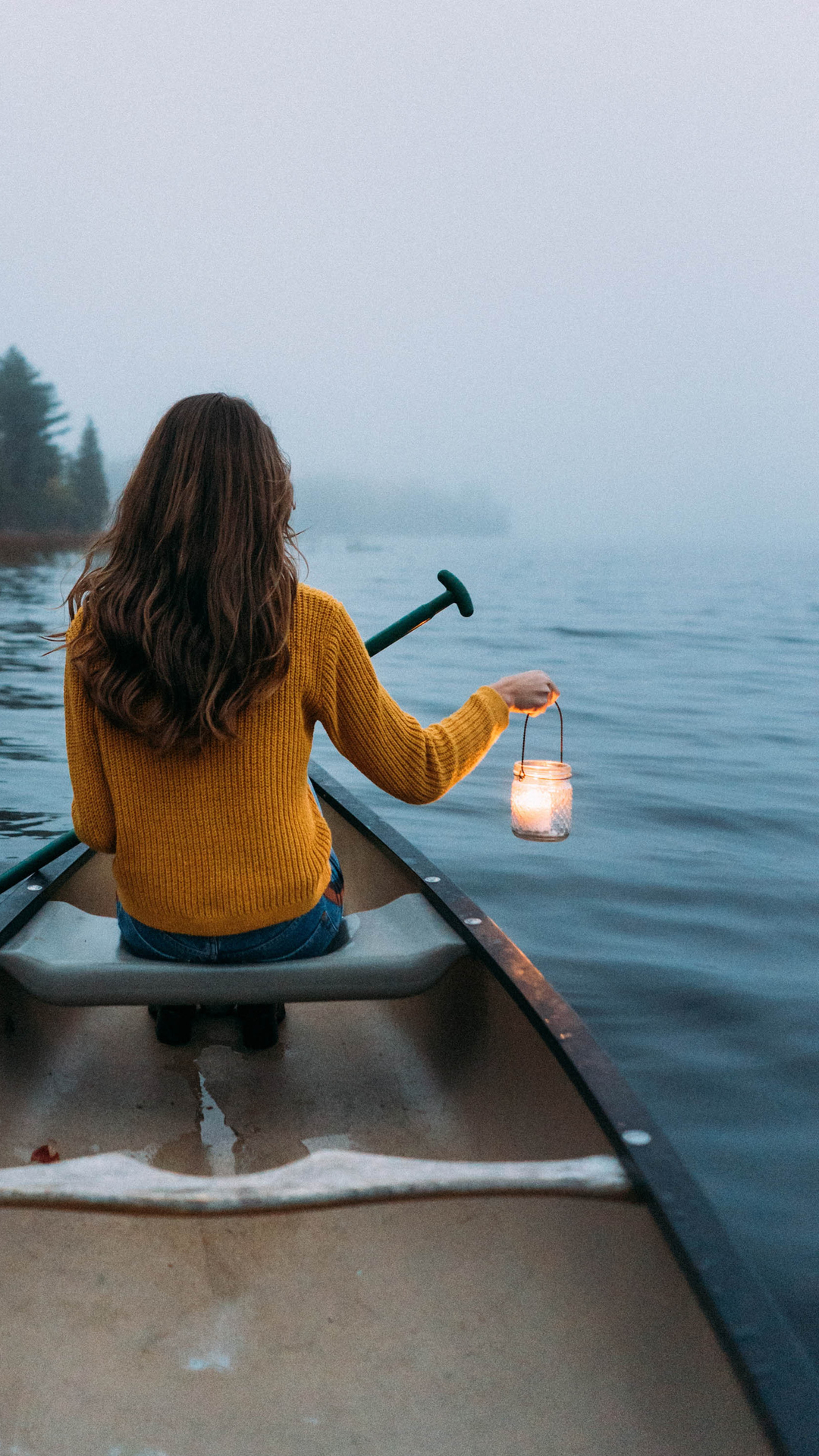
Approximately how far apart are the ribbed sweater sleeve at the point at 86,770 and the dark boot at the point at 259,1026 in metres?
0.55

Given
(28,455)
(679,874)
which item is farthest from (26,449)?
(679,874)

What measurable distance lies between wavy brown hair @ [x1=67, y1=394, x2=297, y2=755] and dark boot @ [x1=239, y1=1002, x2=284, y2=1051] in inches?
32.5

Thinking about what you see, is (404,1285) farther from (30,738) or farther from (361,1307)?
(30,738)

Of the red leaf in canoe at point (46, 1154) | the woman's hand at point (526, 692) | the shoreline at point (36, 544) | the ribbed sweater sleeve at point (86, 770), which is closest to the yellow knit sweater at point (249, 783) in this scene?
the ribbed sweater sleeve at point (86, 770)

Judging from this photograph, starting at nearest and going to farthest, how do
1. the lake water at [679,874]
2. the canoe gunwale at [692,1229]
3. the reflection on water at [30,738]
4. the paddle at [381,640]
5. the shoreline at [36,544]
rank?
the canoe gunwale at [692,1229] → the paddle at [381,640] → the lake water at [679,874] → the reflection on water at [30,738] → the shoreline at [36,544]

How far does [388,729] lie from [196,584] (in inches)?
17.9

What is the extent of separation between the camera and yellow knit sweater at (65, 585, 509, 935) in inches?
72.0

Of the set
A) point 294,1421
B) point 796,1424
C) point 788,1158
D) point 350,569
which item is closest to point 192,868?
point 294,1421

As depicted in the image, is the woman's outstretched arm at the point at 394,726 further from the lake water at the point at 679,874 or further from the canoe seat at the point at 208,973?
the lake water at the point at 679,874

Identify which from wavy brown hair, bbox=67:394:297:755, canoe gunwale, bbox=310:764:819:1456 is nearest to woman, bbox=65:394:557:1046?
wavy brown hair, bbox=67:394:297:755

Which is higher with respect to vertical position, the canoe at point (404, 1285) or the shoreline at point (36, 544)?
the canoe at point (404, 1285)

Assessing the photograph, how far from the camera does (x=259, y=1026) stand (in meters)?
2.37

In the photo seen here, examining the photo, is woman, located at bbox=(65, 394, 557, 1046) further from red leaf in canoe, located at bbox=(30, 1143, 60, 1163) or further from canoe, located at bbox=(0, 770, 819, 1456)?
red leaf in canoe, located at bbox=(30, 1143, 60, 1163)

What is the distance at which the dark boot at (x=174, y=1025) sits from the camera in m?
2.37
